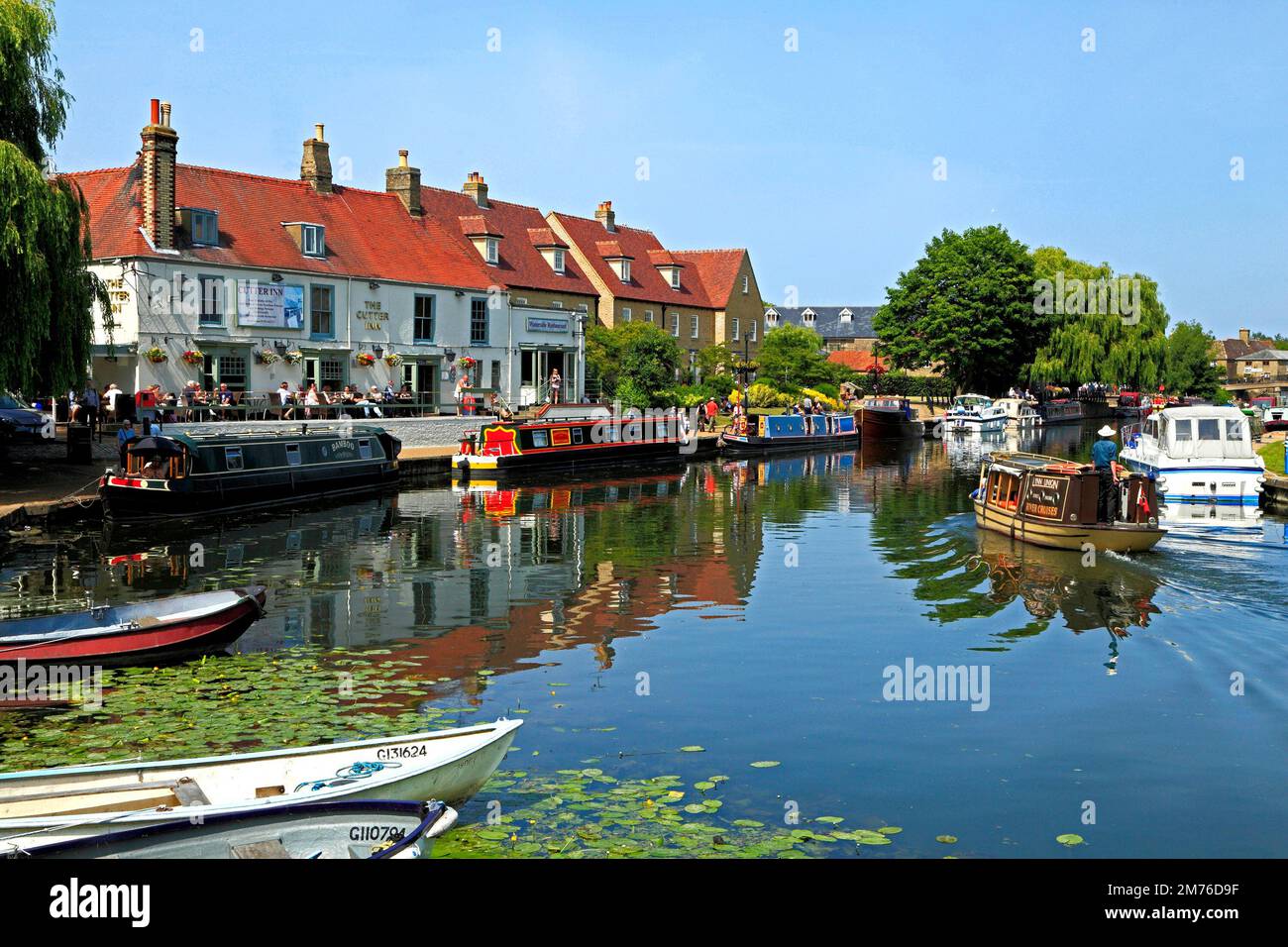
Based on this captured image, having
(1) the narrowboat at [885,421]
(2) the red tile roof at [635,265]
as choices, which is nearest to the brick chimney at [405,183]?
(2) the red tile roof at [635,265]

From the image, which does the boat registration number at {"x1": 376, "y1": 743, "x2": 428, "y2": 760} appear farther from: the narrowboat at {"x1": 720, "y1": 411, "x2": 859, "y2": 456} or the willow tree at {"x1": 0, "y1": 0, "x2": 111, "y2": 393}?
the narrowboat at {"x1": 720, "y1": 411, "x2": 859, "y2": 456}

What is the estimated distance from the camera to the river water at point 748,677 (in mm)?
10758

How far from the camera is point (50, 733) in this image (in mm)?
12672

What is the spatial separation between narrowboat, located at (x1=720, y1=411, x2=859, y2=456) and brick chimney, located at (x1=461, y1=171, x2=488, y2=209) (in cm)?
1815

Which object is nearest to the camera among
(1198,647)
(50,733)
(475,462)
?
(50,733)

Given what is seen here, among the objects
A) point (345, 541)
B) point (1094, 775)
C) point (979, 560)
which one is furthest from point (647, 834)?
point (345, 541)

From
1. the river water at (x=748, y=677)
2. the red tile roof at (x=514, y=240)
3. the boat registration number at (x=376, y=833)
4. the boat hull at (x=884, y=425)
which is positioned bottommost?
the river water at (x=748, y=677)

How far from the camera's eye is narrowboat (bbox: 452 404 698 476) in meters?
42.2

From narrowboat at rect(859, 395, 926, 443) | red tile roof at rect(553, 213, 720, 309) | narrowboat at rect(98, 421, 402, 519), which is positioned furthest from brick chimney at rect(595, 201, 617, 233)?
narrowboat at rect(98, 421, 402, 519)

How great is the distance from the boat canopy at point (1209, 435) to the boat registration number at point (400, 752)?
27239 mm

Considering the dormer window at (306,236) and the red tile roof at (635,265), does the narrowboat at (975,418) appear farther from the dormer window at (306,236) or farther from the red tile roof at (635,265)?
the dormer window at (306,236)

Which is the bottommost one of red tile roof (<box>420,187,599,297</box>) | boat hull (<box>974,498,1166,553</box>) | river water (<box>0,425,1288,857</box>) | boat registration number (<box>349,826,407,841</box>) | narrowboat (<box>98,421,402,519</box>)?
river water (<box>0,425,1288,857</box>)
